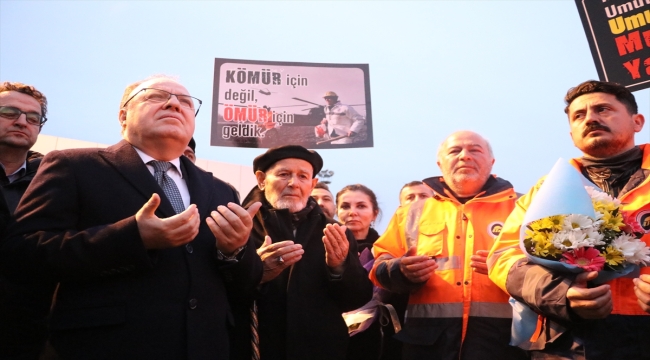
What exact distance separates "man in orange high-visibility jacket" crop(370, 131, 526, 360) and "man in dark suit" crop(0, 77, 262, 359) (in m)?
1.39

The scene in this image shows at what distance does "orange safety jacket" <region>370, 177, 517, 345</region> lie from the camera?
3881 mm

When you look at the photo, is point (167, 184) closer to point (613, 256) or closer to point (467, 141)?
point (613, 256)

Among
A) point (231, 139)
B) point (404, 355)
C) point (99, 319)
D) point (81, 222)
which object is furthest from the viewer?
point (231, 139)

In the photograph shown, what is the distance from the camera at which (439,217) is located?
4273 millimetres

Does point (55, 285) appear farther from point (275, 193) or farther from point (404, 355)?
point (404, 355)

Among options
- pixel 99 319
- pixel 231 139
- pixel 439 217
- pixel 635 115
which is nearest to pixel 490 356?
pixel 439 217

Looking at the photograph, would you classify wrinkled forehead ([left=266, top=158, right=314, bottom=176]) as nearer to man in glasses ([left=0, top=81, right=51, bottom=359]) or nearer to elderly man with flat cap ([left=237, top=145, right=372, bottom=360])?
elderly man with flat cap ([left=237, top=145, right=372, bottom=360])

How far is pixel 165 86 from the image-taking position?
317 cm

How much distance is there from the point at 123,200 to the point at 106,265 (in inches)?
13.4

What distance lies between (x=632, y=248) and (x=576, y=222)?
0.88 ft

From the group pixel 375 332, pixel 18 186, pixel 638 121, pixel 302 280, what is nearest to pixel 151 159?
pixel 18 186

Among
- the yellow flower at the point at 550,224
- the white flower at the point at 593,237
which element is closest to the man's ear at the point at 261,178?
the yellow flower at the point at 550,224

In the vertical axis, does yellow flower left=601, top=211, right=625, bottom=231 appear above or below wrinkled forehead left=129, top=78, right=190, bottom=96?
below

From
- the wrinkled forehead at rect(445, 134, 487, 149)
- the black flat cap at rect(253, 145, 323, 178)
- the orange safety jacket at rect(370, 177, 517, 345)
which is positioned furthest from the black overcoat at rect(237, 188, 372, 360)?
the wrinkled forehead at rect(445, 134, 487, 149)
